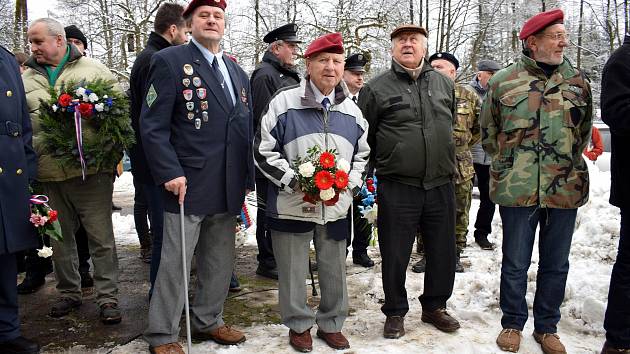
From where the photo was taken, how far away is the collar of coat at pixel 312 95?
386cm

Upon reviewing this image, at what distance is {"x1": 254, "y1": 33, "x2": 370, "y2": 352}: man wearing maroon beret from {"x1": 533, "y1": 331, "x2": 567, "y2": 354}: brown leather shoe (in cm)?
144

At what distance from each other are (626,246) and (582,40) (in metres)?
Result: 31.5

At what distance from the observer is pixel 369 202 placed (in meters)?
5.41

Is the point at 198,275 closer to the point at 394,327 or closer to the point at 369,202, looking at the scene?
the point at 394,327

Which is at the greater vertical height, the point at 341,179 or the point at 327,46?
the point at 327,46

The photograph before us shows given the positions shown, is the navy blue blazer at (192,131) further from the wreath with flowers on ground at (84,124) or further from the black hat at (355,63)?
the black hat at (355,63)

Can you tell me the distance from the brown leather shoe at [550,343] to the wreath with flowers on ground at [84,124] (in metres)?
3.51

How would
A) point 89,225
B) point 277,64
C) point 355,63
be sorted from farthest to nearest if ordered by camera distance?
point 355,63 → point 277,64 → point 89,225

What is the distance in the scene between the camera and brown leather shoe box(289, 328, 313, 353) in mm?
3869

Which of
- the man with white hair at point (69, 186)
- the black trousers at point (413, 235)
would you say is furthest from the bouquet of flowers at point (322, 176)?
the man with white hair at point (69, 186)

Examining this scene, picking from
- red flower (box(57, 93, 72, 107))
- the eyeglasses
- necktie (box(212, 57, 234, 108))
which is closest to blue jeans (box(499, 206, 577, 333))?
the eyeglasses

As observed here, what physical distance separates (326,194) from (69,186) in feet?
7.52

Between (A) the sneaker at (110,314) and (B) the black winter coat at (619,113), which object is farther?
(A) the sneaker at (110,314)

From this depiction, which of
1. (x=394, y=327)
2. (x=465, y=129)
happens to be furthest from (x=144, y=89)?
(x=465, y=129)
